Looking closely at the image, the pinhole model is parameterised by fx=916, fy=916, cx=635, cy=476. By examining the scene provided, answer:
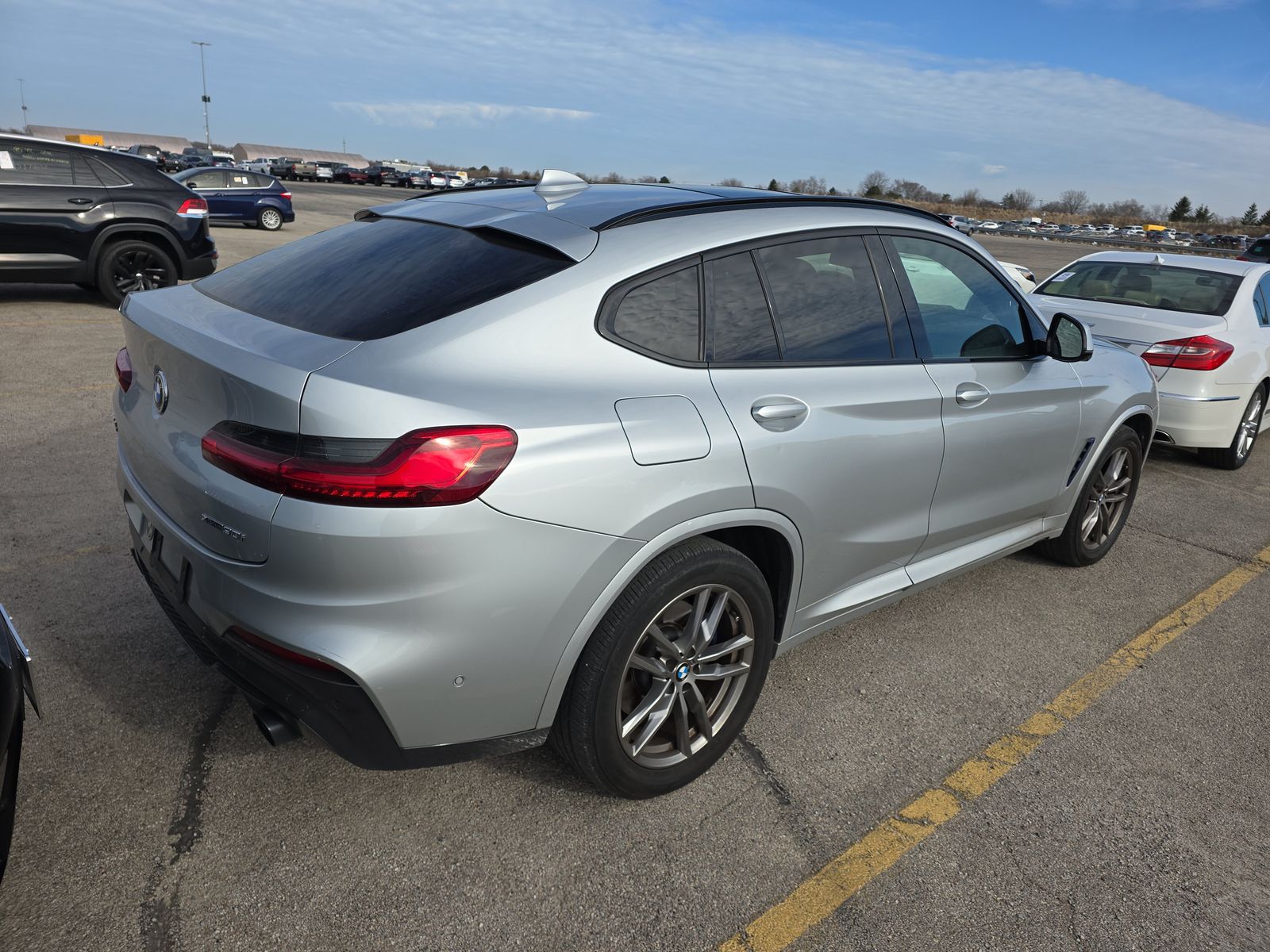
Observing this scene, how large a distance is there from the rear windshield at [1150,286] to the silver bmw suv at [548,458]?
4432 millimetres

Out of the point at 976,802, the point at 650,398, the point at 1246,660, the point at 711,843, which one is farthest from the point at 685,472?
the point at 1246,660

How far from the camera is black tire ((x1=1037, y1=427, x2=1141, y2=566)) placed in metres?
4.50

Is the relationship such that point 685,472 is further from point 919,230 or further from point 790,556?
point 919,230

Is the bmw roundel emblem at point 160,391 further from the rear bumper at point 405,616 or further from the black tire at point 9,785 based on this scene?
the black tire at point 9,785

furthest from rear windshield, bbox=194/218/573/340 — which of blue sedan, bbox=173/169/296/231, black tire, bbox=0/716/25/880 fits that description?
blue sedan, bbox=173/169/296/231

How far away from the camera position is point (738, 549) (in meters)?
2.92

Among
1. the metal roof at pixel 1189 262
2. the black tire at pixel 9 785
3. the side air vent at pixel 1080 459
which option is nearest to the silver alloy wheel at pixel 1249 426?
the metal roof at pixel 1189 262

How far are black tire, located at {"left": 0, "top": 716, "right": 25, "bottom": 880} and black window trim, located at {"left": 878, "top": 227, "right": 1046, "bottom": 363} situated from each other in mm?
2908

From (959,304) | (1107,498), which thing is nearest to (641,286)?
(959,304)

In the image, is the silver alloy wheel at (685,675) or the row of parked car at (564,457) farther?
the silver alloy wheel at (685,675)

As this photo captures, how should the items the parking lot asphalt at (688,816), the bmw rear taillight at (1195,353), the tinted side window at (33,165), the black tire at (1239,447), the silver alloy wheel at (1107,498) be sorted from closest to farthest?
the parking lot asphalt at (688,816), the silver alloy wheel at (1107,498), the bmw rear taillight at (1195,353), the black tire at (1239,447), the tinted side window at (33,165)

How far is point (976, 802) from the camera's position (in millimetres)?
2879

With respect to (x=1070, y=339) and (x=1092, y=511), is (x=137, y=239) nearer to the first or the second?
(x=1070, y=339)

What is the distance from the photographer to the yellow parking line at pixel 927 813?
7.74 feet
